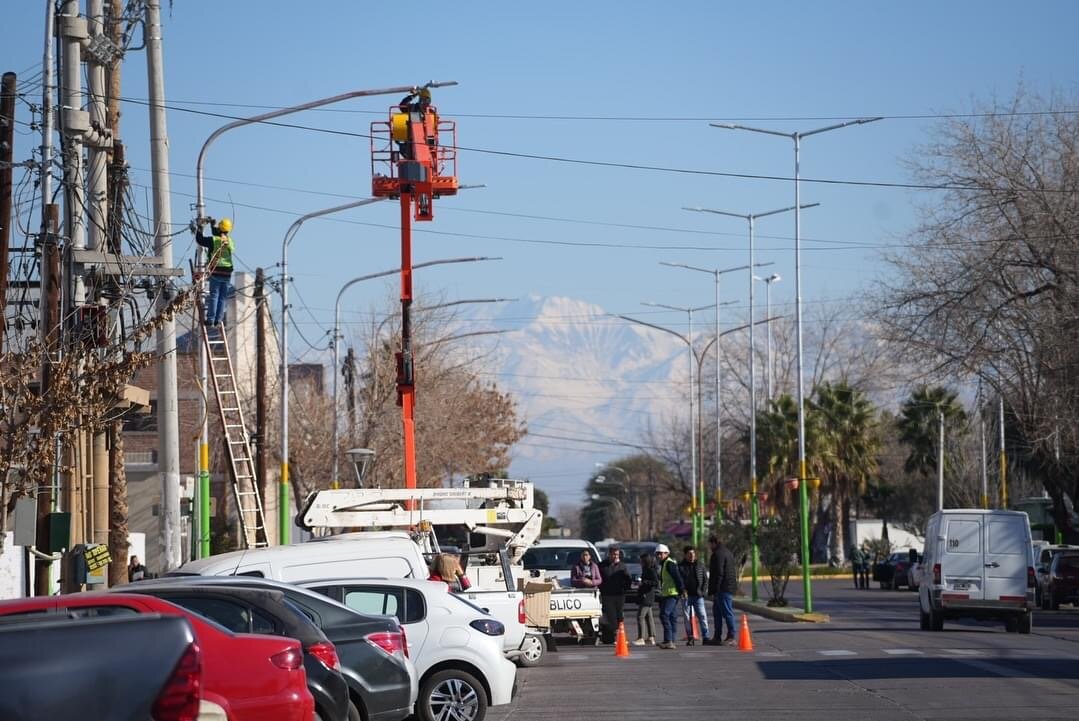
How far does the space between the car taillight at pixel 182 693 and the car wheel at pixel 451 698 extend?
685 cm

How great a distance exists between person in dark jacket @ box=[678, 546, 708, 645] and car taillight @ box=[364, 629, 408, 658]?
1407cm

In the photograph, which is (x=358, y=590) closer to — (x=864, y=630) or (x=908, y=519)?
(x=864, y=630)

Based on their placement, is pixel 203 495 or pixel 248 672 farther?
pixel 203 495

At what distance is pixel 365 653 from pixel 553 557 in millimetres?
22551

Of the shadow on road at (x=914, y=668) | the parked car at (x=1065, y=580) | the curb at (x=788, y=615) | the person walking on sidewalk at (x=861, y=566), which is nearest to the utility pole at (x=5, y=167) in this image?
the shadow on road at (x=914, y=668)

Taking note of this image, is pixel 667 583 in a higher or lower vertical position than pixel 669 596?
higher

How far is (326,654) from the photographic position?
11.9 m

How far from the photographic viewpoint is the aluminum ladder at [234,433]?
26.6 meters

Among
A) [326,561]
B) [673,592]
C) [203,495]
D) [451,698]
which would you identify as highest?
[203,495]

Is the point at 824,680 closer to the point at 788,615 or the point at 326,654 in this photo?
the point at 326,654

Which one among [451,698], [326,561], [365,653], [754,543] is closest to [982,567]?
[754,543]

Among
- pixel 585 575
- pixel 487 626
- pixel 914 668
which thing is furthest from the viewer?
pixel 585 575

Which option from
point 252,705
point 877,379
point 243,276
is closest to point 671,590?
point 252,705

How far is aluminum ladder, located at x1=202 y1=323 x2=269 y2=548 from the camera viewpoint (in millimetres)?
26594
